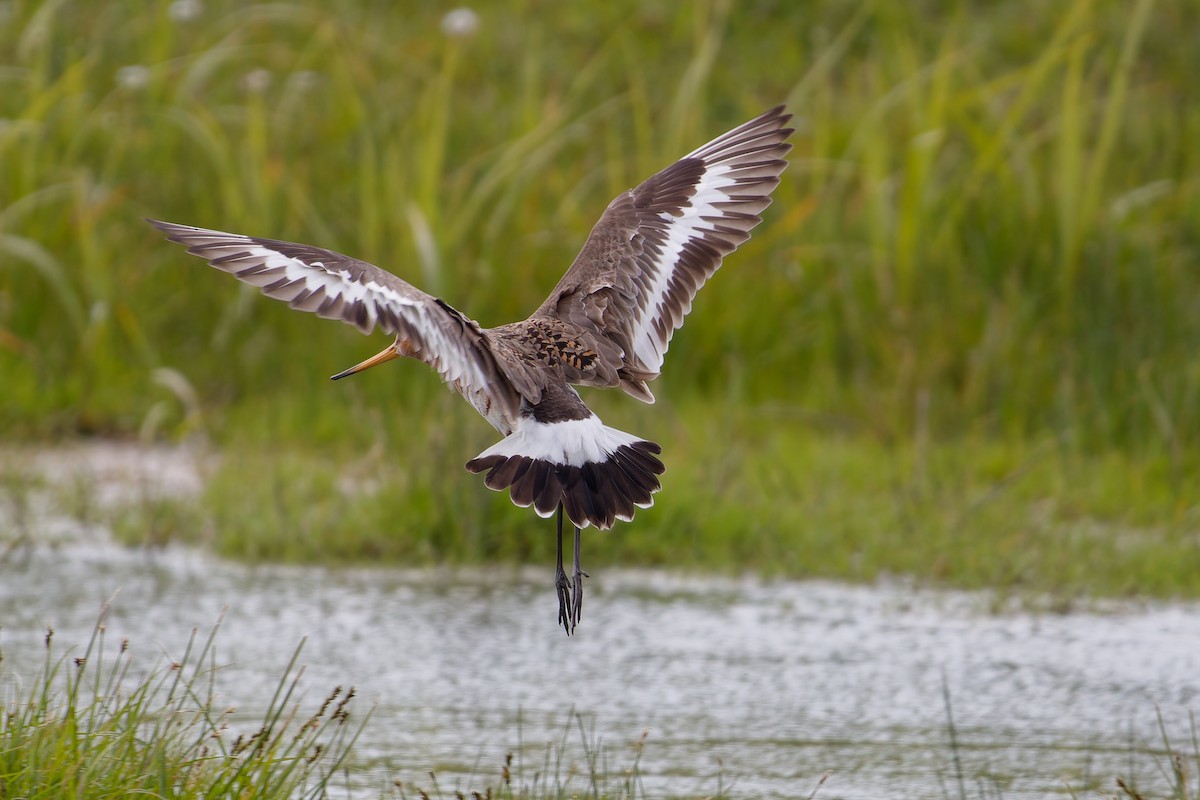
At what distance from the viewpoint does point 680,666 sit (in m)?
5.34

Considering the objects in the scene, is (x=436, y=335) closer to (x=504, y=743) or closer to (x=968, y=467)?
(x=504, y=743)

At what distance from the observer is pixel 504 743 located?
457cm

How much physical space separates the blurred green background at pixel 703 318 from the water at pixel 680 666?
0.28 metres

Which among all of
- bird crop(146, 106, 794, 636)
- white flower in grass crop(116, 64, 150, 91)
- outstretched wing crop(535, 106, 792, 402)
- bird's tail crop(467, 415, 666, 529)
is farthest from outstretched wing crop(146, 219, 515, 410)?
white flower in grass crop(116, 64, 150, 91)

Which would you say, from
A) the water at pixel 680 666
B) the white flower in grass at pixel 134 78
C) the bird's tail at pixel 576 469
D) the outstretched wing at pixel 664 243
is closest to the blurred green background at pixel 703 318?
the white flower in grass at pixel 134 78

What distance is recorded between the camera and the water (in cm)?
447

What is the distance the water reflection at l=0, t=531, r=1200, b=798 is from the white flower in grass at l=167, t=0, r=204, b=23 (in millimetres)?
4257

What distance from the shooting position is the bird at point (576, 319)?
4.01 m

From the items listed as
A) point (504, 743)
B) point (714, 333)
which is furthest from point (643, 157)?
point (504, 743)

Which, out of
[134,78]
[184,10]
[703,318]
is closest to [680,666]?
[703,318]

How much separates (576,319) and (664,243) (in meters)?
0.48

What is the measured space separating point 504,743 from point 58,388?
428 cm

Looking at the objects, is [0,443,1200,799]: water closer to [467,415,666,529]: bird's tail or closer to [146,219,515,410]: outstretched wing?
[467,415,666,529]: bird's tail

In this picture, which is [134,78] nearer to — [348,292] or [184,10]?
[184,10]
